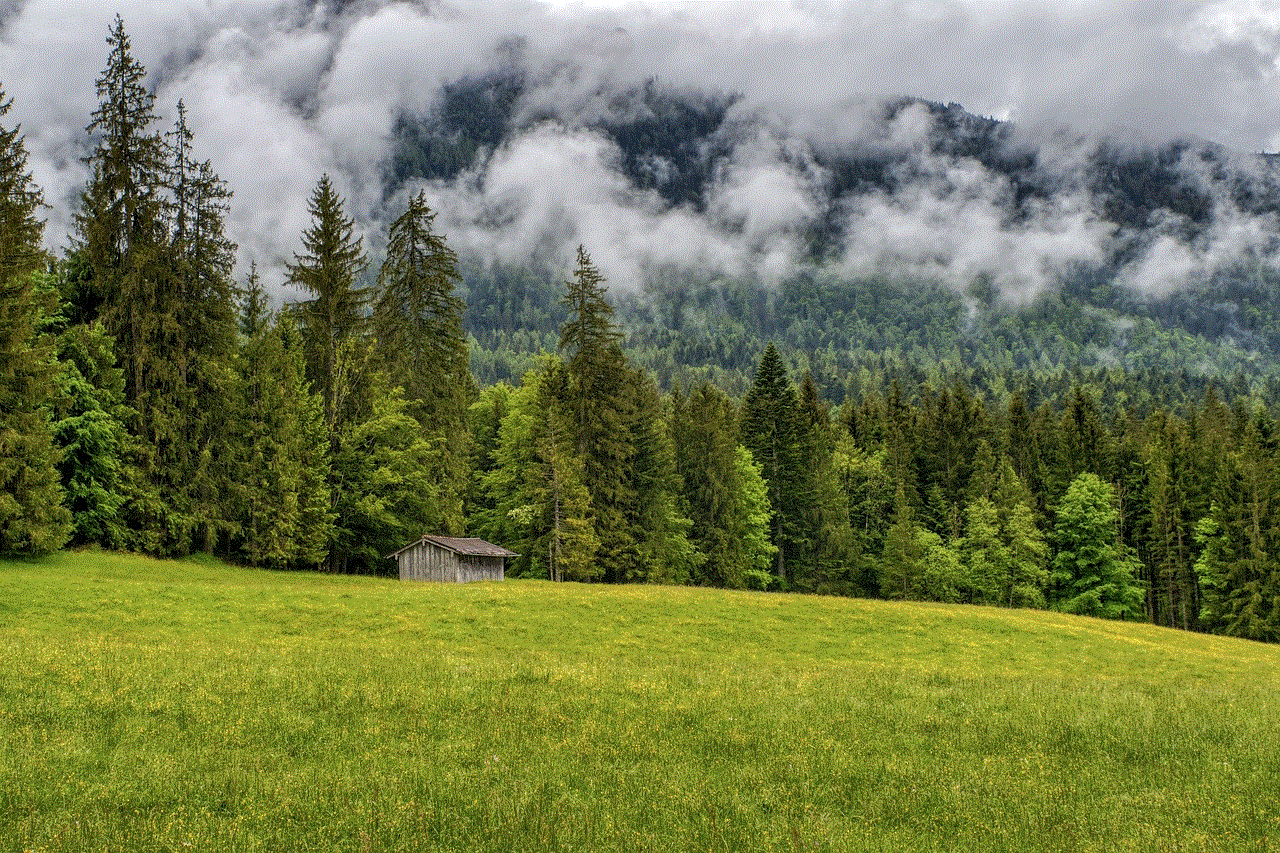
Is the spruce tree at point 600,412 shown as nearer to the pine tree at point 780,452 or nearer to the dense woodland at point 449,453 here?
the dense woodland at point 449,453

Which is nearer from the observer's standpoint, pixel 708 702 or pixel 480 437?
pixel 708 702

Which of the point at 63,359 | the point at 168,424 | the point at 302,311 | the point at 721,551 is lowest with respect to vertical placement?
the point at 721,551

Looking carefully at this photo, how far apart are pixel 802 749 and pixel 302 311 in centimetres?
5205

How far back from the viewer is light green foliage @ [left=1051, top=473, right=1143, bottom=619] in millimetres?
75125

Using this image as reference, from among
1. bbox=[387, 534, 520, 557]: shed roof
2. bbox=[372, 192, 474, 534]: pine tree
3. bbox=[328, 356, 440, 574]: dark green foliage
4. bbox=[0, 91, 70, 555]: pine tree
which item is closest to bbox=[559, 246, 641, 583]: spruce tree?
bbox=[372, 192, 474, 534]: pine tree

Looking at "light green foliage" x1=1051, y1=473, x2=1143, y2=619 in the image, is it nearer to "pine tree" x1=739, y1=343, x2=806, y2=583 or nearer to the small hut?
"pine tree" x1=739, y1=343, x2=806, y2=583

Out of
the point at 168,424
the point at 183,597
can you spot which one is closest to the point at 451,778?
the point at 183,597

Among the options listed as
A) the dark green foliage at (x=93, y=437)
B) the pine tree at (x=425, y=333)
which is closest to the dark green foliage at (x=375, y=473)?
the pine tree at (x=425, y=333)

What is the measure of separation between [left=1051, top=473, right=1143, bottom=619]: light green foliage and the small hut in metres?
55.0

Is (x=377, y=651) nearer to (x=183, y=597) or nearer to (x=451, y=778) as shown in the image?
(x=451, y=778)

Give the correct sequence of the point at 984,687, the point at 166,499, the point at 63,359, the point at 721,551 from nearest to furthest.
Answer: the point at 984,687 < the point at 63,359 < the point at 166,499 < the point at 721,551

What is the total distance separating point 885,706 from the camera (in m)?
14.7

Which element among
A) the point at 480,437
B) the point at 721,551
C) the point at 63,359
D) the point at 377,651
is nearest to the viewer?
the point at 377,651

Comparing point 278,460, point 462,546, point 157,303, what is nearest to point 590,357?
point 462,546
